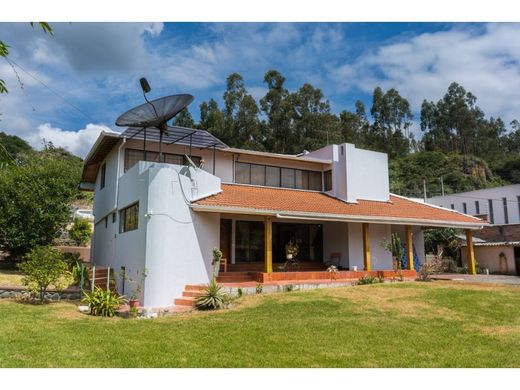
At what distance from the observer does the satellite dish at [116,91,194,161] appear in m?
14.9

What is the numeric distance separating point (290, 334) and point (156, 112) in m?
9.68

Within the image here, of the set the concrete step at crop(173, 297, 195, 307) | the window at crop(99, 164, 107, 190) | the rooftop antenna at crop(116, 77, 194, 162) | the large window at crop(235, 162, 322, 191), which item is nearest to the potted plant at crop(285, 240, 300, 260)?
the large window at crop(235, 162, 322, 191)

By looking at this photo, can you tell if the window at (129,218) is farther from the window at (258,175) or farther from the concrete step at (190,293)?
the window at (258,175)

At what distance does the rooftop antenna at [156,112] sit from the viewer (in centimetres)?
1491

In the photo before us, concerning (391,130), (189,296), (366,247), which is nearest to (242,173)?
(366,247)

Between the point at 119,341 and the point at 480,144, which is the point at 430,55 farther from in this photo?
the point at 480,144

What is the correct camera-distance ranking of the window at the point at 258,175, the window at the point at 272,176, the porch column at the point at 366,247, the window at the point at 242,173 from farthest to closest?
the window at the point at 272,176 → the window at the point at 258,175 → the window at the point at 242,173 → the porch column at the point at 366,247

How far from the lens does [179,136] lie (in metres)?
18.7

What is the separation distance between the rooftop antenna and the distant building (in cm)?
3486

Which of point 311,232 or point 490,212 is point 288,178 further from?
point 490,212

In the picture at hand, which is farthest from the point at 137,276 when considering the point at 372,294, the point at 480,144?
the point at 480,144

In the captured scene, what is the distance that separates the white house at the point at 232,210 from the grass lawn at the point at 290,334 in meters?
2.89

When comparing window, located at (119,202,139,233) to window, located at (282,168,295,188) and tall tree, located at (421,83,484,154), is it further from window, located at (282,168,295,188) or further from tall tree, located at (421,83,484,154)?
tall tree, located at (421,83,484,154)

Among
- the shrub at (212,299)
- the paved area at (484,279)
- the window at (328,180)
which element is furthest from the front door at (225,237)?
the paved area at (484,279)
